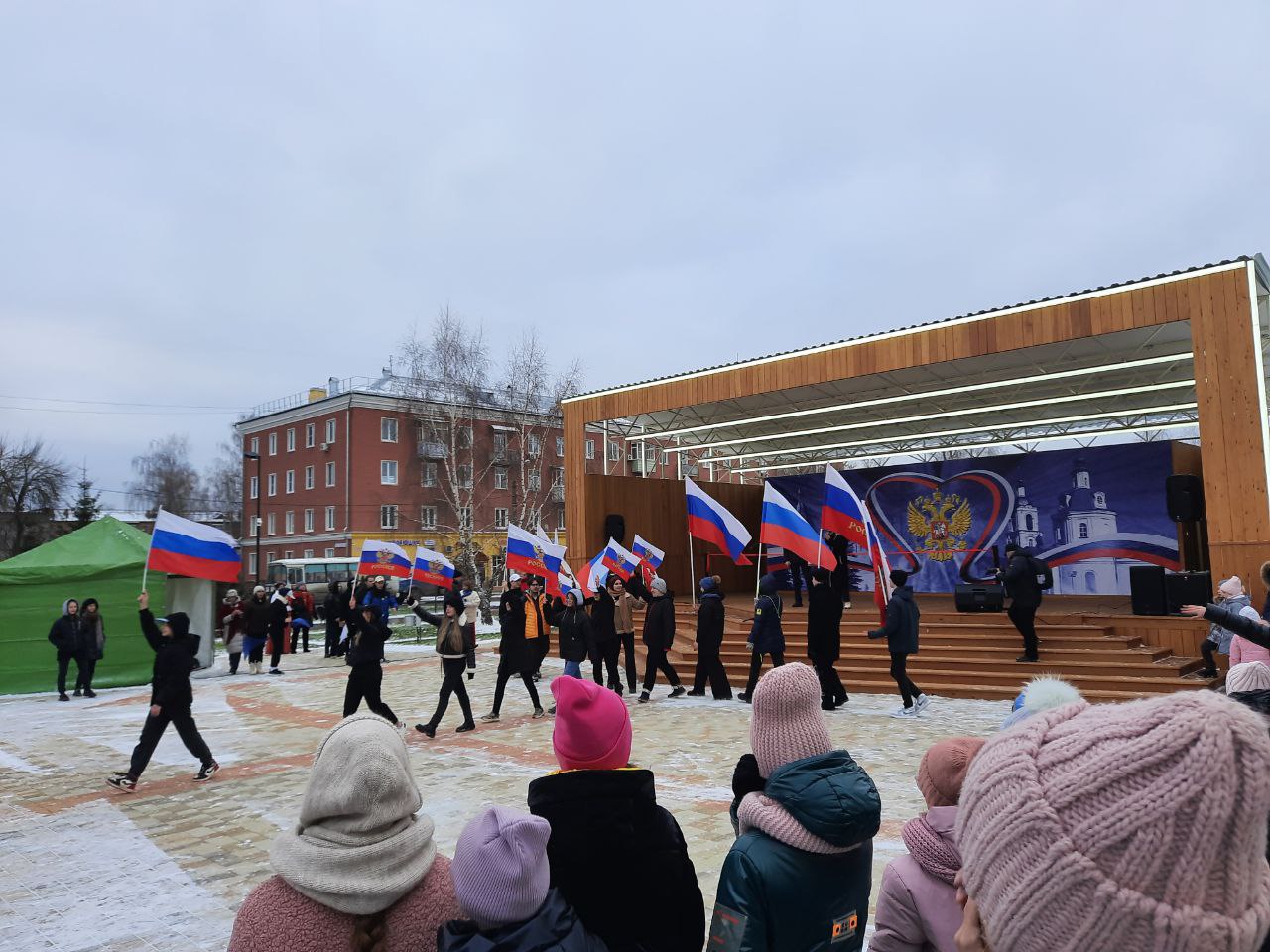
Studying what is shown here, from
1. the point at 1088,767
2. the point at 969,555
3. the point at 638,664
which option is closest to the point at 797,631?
the point at 638,664

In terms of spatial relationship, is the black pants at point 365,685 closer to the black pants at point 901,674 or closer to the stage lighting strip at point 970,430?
the black pants at point 901,674

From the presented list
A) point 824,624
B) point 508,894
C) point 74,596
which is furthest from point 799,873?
point 74,596

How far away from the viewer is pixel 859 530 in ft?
37.4

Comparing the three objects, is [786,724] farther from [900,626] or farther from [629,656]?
[629,656]

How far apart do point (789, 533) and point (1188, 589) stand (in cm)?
644

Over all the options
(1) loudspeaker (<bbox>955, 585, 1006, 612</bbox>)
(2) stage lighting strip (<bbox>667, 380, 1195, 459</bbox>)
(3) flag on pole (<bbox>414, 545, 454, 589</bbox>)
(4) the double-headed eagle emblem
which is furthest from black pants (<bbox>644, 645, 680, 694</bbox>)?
(4) the double-headed eagle emblem

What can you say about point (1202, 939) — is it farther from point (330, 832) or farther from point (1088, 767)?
point (330, 832)

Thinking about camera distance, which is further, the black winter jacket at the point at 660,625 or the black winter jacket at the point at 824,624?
the black winter jacket at the point at 660,625

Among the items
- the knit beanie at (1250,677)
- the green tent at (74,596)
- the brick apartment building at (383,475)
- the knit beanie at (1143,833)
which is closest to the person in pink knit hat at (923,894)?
the knit beanie at (1143,833)

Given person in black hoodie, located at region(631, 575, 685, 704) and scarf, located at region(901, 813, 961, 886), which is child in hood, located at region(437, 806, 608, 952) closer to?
scarf, located at region(901, 813, 961, 886)

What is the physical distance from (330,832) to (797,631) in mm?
14281

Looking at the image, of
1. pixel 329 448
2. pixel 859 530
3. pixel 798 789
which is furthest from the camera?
pixel 329 448

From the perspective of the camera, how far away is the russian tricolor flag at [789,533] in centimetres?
1158

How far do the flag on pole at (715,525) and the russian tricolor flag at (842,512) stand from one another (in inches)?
61.3
